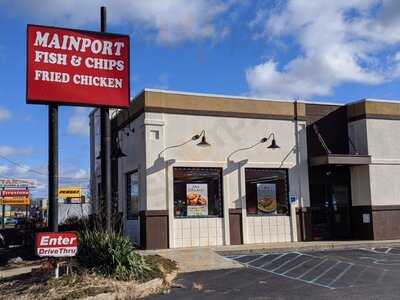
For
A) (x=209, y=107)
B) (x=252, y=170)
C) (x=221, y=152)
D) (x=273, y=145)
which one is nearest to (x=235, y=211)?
(x=252, y=170)

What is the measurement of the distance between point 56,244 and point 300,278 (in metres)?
6.37

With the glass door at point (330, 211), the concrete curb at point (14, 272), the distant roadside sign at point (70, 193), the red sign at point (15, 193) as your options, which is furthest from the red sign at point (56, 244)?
the distant roadside sign at point (70, 193)

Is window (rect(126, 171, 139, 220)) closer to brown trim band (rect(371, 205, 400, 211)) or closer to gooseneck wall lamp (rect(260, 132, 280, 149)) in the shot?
gooseneck wall lamp (rect(260, 132, 280, 149))

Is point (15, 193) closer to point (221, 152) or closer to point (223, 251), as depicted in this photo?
point (221, 152)

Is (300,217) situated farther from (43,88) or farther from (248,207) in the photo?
(43,88)

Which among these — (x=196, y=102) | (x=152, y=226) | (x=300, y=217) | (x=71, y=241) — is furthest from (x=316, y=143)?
(x=71, y=241)

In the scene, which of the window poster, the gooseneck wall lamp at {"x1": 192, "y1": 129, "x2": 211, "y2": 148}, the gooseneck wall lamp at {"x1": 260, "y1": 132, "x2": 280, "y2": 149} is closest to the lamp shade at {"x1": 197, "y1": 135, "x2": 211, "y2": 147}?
the gooseneck wall lamp at {"x1": 192, "y1": 129, "x2": 211, "y2": 148}

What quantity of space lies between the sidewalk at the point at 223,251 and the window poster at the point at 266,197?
5.71ft

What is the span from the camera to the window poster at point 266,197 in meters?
23.7

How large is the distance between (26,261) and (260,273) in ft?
26.0

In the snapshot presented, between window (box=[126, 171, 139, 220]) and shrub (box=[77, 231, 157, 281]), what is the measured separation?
8785mm

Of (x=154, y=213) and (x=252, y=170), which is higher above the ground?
(x=252, y=170)

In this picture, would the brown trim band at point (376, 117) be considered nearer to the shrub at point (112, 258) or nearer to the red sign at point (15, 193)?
Answer: the shrub at point (112, 258)

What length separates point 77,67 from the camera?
15.5 m
